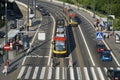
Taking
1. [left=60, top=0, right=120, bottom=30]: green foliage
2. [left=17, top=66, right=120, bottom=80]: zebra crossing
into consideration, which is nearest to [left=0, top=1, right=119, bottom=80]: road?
[left=17, top=66, right=120, bottom=80]: zebra crossing

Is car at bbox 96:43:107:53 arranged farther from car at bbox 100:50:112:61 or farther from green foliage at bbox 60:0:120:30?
green foliage at bbox 60:0:120:30

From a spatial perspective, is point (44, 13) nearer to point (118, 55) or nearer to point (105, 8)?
point (105, 8)

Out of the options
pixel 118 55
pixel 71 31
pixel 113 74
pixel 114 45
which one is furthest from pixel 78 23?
pixel 113 74

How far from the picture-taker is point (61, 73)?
57812mm

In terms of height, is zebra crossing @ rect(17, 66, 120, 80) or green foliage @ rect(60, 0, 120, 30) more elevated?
green foliage @ rect(60, 0, 120, 30)

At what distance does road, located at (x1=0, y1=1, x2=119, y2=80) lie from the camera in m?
56.9

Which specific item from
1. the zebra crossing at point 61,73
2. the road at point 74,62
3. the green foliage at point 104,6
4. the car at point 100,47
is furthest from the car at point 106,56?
the green foliage at point 104,6

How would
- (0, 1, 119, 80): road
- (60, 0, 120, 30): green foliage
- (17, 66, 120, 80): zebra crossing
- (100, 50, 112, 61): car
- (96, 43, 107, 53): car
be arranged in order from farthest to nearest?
(60, 0, 120, 30): green foliage → (96, 43, 107, 53): car → (100, 50, 112, 61): car → (0, 1, 119, 80): road → (17, 66, 120, 80): zebra crossing

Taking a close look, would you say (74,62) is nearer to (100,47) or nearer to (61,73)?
(61,73)

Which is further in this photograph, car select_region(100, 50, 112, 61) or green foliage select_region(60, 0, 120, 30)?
green foliage select_region(60, 0, 120, 30)

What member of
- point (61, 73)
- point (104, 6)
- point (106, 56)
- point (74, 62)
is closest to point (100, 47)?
point (106, 56)

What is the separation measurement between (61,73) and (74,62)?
22.6ft

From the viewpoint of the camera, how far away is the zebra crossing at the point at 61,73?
55812 millimetres

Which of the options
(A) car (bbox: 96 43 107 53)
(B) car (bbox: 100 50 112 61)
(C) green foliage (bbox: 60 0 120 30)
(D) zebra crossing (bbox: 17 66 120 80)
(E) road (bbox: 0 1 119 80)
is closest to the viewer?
(D) zebra crossing (bbox: 17 66 120 80)
